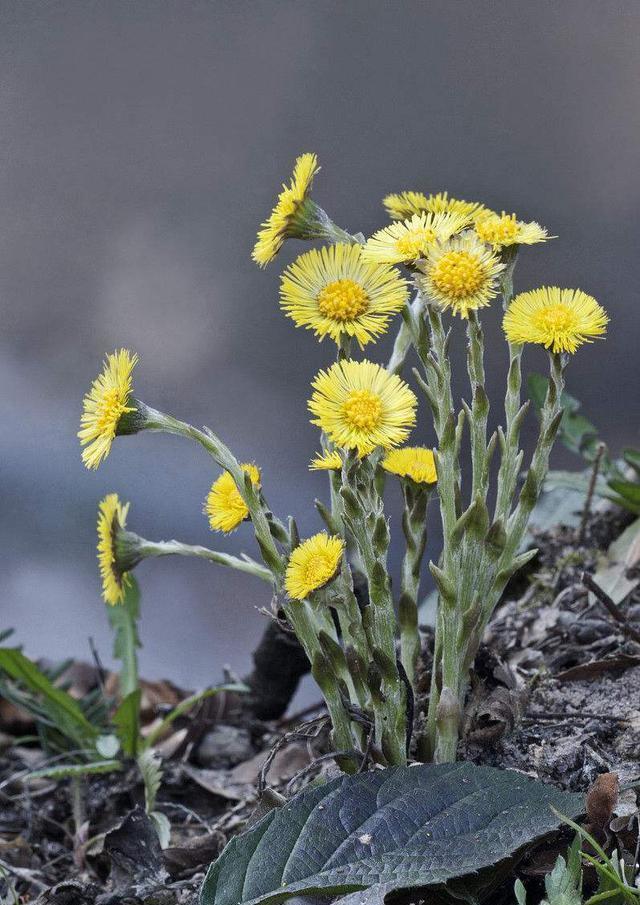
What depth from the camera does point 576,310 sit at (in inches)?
42.8

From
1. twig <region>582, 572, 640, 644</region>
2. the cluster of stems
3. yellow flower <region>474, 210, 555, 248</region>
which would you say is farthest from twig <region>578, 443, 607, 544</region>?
yellow flower <region>474, 210, 555, 248</region>

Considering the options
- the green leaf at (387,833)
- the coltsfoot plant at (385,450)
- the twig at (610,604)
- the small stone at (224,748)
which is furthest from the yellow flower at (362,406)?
the small stone at (224,748)

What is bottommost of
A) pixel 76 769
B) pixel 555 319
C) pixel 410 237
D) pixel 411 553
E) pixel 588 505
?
pixel 76 769

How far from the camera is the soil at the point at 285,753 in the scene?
123cm

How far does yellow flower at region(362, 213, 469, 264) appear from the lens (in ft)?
3.54

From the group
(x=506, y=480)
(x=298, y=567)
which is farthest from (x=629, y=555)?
(x=298, y=567)

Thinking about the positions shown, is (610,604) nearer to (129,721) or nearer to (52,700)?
(129,721)

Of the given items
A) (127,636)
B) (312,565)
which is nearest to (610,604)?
(312,565)

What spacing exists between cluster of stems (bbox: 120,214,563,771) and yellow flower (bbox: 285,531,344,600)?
48 mm

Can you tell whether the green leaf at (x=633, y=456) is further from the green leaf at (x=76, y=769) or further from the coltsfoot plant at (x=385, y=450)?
the green leaf at (x=76, y=769)

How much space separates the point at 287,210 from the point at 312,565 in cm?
43

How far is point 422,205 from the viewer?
4.05 feet

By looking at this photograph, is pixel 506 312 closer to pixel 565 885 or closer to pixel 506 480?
pixel 506 480

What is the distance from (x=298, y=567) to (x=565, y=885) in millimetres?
421
